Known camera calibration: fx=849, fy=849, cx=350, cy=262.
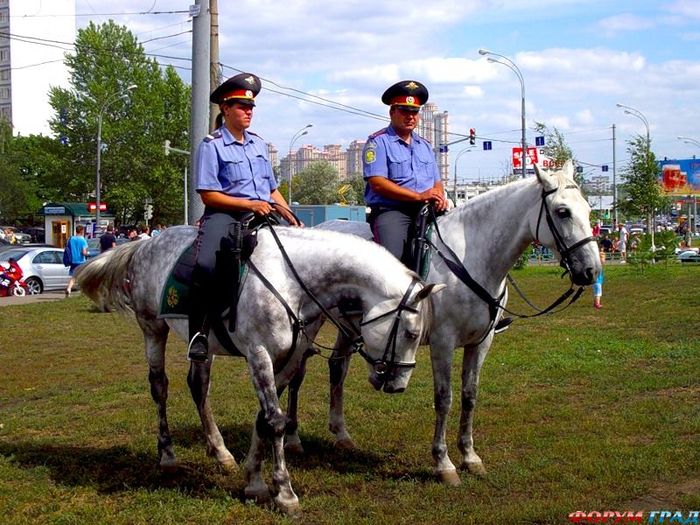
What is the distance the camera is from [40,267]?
27.9 meters

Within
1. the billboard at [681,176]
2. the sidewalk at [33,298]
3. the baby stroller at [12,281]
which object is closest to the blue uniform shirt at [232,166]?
the sidewalk at [33,298]

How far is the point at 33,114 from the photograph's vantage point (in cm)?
11525

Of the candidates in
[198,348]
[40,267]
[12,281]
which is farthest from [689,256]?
[198,348]

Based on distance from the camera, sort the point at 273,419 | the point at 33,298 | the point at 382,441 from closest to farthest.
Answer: the point at 273,419 → the point at 382,441 → the point at 33,298

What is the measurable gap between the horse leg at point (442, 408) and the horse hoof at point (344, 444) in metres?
1.11

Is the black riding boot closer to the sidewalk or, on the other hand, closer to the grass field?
the grass field

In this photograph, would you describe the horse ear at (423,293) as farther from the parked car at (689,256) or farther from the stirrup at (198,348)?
the parked car at (689,256)

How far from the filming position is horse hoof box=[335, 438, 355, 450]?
24.6 ft

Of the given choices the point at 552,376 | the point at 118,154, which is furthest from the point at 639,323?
the point at 118,154

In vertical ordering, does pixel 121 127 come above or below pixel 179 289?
above

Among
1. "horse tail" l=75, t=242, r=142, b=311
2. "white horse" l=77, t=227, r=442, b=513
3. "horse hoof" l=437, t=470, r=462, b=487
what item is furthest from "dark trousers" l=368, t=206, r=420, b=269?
"horse tail" l=75, t=242, r=142, b=311

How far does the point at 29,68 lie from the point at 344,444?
385 ft

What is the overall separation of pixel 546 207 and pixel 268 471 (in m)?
2.99

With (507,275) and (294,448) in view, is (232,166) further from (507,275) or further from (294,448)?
(294,448)
